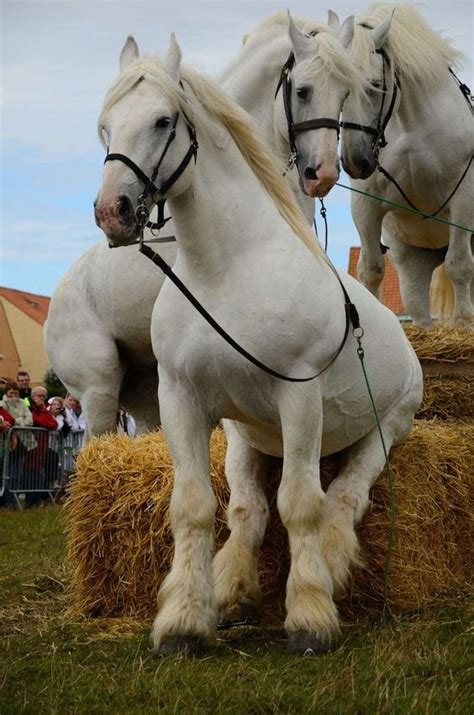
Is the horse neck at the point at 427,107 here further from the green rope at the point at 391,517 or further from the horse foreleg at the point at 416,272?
the green rope at the point at 391,517

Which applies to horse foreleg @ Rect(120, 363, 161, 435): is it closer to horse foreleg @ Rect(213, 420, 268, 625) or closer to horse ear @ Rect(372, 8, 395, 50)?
horse foreleg @ Rect(213, 420, 268, 625)

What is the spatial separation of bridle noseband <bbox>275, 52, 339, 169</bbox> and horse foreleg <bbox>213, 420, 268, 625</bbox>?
1.50m

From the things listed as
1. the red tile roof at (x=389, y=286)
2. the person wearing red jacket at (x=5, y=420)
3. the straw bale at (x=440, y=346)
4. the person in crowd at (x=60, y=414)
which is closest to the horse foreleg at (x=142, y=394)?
the straw bale at (x=440, y=346)

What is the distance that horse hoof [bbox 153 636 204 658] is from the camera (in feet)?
15.3

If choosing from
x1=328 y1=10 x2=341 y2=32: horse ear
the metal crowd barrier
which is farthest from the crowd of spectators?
x1=328 y1=10 x2=341 y2=32: horse ear

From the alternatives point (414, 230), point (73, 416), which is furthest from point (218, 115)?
point (73, 416)

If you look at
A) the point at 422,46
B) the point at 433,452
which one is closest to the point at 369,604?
the point at 433,452

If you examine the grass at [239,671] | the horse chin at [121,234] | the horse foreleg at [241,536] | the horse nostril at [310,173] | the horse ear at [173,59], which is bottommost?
the grass at [239,671]

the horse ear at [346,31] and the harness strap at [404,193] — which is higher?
the horse ear at [346,31]

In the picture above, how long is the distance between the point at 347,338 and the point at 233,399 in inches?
26.0

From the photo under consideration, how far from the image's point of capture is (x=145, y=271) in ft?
23.5

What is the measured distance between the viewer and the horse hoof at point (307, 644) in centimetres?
463

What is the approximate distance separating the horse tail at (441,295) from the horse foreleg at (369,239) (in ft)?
3.12

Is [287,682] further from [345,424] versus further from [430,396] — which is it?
[430,396]
